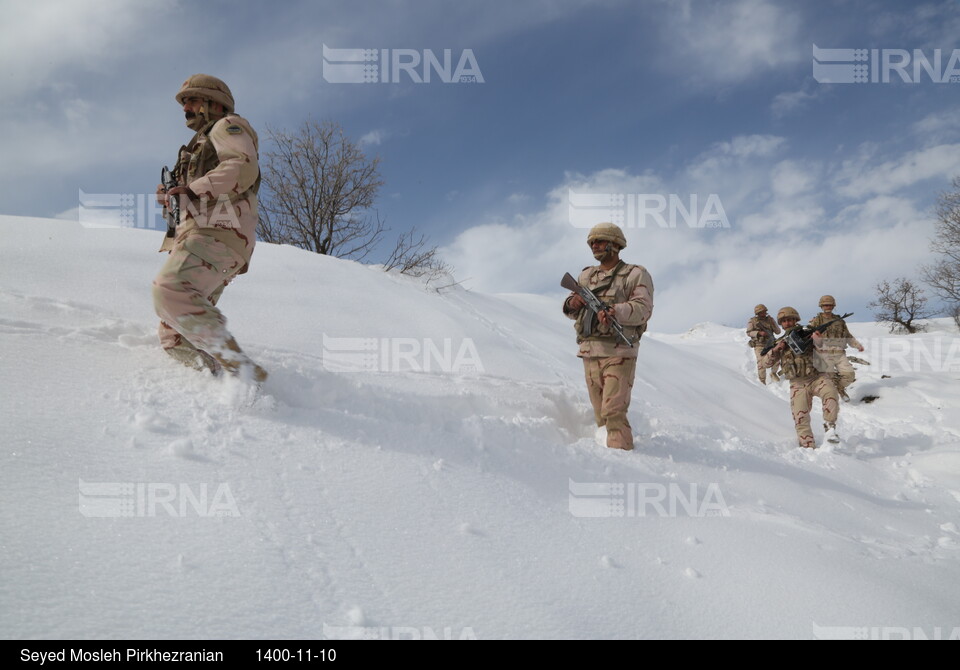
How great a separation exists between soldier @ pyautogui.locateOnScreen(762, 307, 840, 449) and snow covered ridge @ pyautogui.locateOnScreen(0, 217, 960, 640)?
1539 millimetres

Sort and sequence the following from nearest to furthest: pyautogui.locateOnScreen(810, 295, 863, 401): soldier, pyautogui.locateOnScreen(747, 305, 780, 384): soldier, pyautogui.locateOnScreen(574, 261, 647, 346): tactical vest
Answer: pyautogui.locateOnScreen(574, 261, 647, 346): tactical vest → pyautogui.locateOnScreen(810, 295, 863, 401): soldier → pyautogui.locateOnScreen(747, 305, 780, 384): soldier

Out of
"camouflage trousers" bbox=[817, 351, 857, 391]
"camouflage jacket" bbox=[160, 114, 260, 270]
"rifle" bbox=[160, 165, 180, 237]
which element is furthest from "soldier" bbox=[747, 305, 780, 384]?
"rifle" bbox=[160, 165, 180, 237]

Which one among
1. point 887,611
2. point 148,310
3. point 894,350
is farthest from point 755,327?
point 148,310

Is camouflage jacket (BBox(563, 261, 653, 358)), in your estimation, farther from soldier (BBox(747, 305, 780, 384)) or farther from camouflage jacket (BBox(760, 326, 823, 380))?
soldier (BBox(747, 305, 780, 384))

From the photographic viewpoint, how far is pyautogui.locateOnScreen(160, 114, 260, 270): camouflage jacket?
8.75ft

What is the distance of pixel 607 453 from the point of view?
3.36 meters

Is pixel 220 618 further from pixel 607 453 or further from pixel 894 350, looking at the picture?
pixel 894 350

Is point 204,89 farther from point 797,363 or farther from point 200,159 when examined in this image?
point 797,363

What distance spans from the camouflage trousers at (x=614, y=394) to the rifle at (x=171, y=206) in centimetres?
267

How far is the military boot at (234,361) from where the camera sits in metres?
2.61

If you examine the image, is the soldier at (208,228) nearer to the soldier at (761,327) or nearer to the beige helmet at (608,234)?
the beige helmet at (608,234)

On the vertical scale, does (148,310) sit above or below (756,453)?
above

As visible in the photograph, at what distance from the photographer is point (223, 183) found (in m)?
2.66

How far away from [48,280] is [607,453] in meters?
3.75
